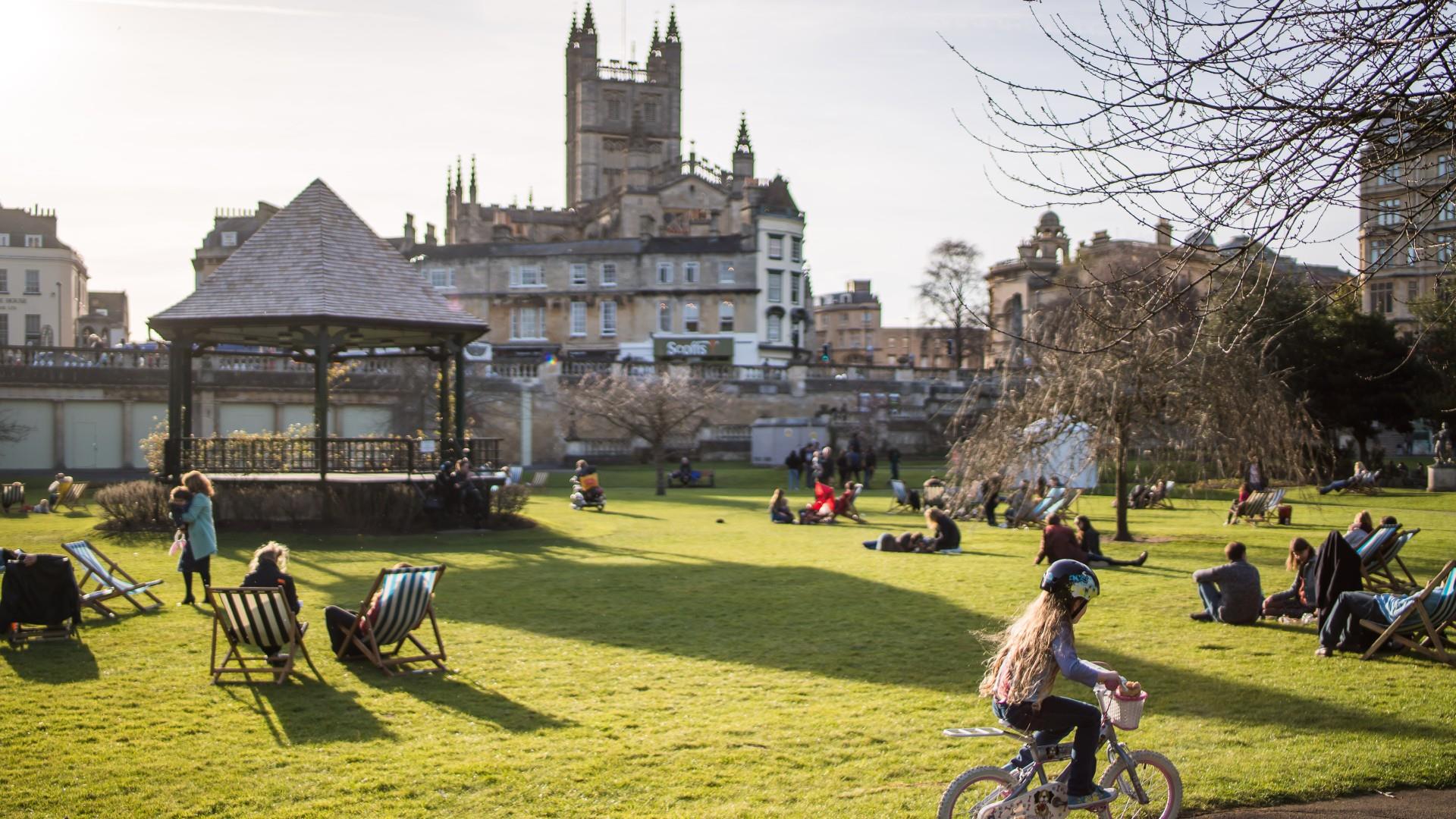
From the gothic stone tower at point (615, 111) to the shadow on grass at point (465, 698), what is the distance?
9767 cm

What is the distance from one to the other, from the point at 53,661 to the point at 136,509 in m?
14.0

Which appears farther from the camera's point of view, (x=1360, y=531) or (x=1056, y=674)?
(x=1360, y=531)

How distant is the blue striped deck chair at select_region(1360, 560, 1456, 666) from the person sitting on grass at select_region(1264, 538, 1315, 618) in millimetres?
1620

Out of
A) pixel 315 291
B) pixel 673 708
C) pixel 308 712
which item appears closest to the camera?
pixel 308 712

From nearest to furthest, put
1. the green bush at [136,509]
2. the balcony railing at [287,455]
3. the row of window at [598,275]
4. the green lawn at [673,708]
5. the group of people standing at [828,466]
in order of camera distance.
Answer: the green lawn at [673,708]
the green bush at [136,509]
the balcony railing at [287,455]
the group of people standing at [828,466]
the row of window at [598,275]

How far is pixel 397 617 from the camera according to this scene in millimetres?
11180

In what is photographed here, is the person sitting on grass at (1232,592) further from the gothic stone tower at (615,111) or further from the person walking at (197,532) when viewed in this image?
the gothic stone tower at (615,111)

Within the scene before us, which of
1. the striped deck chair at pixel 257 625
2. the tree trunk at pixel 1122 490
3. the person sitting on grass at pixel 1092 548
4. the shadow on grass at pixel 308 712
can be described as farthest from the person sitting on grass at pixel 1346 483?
the shadow on grass at pixel 308 712

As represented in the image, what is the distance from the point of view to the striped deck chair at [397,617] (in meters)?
11.0

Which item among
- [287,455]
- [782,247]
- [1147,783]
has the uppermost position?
[782,247]

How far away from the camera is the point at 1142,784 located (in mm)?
6625

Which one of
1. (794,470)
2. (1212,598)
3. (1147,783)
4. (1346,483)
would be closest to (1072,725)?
(1147,783)

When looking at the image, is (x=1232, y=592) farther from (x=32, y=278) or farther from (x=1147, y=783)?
(x=32, y=278)

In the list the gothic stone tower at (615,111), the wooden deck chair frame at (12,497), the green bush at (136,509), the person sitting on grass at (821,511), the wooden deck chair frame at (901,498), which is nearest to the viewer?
the green bush at (136,509)
